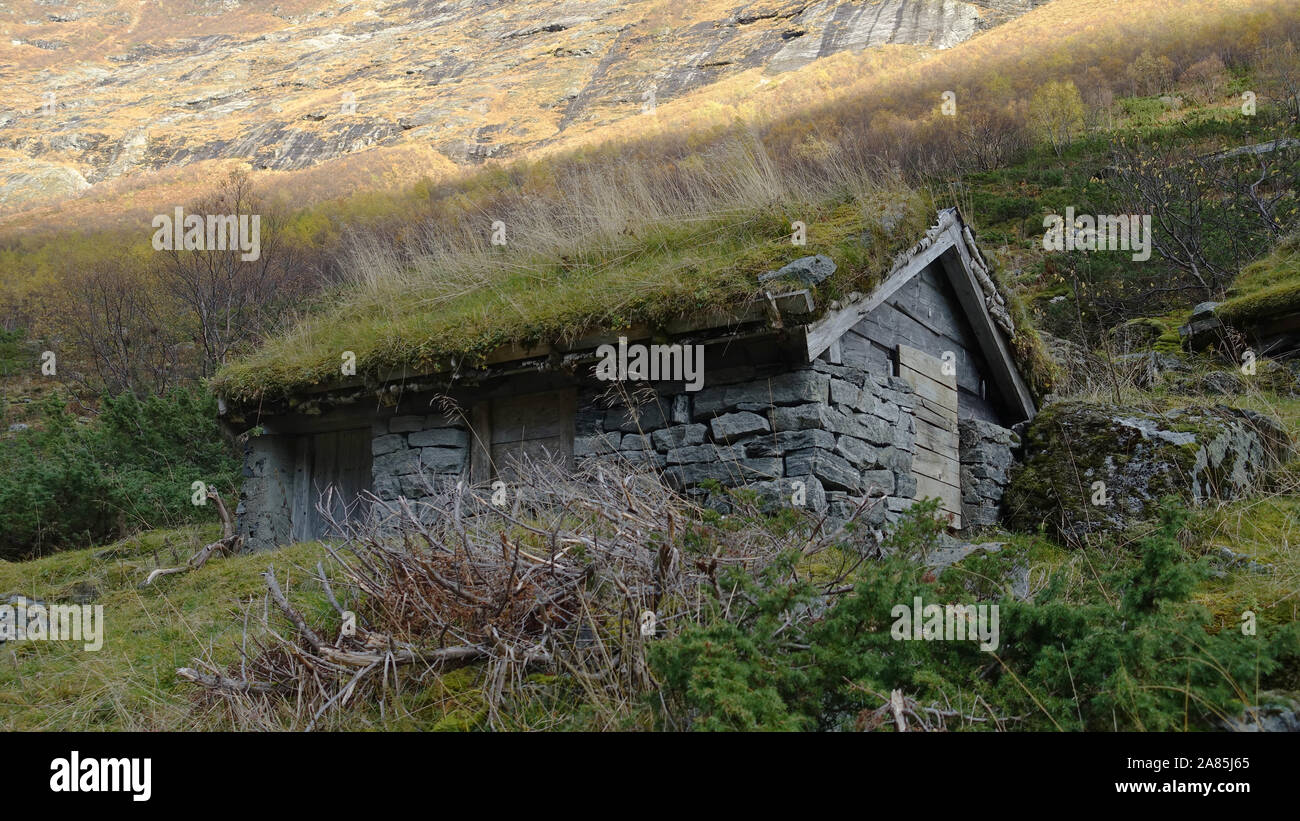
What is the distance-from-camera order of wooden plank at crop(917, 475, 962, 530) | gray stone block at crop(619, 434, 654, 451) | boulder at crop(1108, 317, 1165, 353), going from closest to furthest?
gray stone block at crop(619, 434, 654, 451) → wooden plank at crop(917, 475, 962, 530) → boulder at crop(1108, 317, 1165, 353)

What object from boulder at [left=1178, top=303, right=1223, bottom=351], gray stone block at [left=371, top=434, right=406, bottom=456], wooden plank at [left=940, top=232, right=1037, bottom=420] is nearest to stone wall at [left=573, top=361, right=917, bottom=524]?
gray stone block at [left=371, top=434, right=406, bottom=456]

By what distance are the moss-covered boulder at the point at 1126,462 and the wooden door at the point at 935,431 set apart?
497mm

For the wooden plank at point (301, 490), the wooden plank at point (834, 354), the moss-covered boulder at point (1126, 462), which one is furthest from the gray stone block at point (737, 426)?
the wooden plank at point (301, 490)

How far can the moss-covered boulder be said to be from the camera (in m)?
6.60

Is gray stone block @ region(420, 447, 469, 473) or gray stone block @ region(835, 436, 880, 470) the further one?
gray stone block @ region(420, 447, 469, 473)

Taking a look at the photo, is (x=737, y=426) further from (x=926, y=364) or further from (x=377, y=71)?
(x=377, y=71)

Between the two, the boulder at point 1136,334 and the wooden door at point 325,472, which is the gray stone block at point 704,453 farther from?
the boulder at point 1136,334

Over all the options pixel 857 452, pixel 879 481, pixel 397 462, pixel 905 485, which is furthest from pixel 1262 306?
pixel 397 462

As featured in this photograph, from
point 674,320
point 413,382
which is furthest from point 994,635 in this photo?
point 413,382

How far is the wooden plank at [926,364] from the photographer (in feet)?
24.8

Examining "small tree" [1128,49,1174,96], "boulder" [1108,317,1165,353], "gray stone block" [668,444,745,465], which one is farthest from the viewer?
"small tree" [1128,49,1174,96]

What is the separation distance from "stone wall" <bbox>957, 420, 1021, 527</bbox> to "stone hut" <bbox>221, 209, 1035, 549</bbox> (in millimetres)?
19

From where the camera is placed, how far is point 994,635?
128 inches

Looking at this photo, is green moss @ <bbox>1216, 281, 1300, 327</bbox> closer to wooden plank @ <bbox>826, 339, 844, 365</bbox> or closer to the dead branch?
wooden plank @ <bbox>826, 339, 844, 365</bbox>
